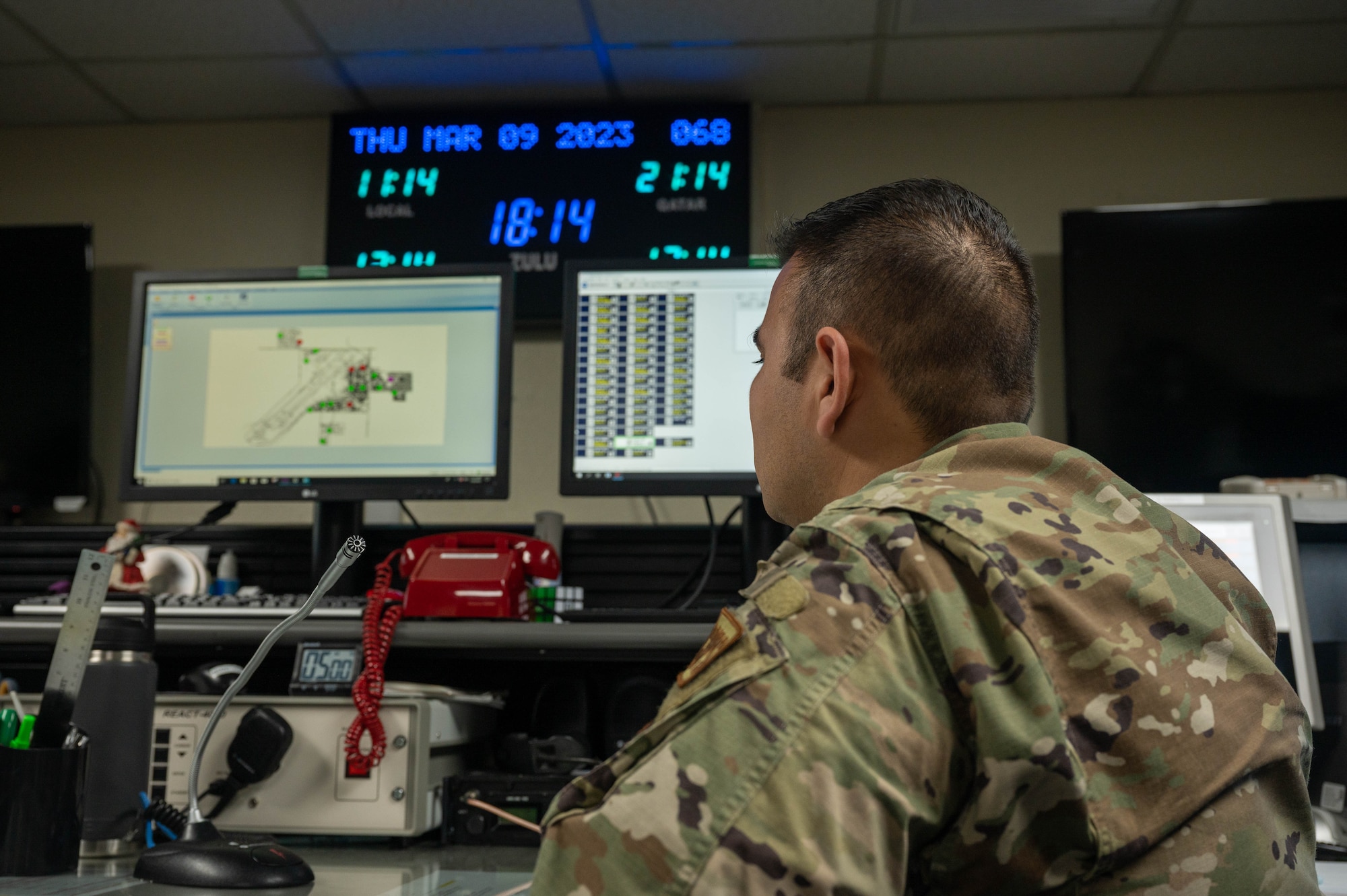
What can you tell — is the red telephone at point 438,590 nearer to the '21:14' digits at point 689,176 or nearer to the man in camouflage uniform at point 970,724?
the man in camouflage uniform at point 970,724

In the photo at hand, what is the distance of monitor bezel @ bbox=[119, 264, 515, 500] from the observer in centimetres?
155

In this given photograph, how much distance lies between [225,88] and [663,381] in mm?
1721

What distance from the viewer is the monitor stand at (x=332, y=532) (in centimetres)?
158

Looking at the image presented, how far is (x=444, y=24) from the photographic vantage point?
2.39 metres

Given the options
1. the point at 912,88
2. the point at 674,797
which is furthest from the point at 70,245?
the point at 674,797

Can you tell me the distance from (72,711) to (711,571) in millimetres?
855

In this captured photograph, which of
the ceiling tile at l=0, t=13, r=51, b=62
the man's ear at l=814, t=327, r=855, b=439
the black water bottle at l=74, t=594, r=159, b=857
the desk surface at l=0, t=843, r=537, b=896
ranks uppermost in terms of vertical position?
the ceiling tile at l=0, t=13, r=51, b=62

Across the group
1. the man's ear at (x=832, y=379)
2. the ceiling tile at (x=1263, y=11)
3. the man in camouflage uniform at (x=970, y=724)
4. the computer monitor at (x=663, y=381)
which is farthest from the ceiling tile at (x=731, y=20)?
the man in camouflage uniform at (x=970, y=724)

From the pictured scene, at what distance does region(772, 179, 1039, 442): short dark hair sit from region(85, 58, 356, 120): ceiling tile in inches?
86.5

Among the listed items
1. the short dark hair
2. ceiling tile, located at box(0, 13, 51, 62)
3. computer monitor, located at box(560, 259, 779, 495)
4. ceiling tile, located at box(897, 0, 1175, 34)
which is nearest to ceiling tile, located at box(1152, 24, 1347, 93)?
ceiling tile, located at box(897, 0, 1175, 34)

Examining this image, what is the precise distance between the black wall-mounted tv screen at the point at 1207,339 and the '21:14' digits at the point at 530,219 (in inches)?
45.8

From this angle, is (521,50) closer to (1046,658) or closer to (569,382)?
(569,382)

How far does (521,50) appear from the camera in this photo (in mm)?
2500

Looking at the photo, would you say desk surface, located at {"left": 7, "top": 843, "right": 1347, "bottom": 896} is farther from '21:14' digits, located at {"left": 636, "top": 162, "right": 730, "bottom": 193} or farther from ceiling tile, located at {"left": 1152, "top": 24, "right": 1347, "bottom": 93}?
ceiling tile, located at {"left": 1152, "top": 24, "right": 1347, "bottom": 93}
